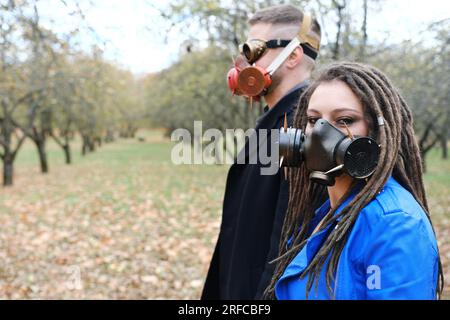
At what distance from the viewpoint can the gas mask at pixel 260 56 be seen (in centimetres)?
206

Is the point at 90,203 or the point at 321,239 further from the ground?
the point at 321,239

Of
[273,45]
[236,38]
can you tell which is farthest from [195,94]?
[273,45]

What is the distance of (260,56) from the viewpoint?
2.14 metres

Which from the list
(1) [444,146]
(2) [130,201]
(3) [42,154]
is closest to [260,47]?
(2) [130,201]

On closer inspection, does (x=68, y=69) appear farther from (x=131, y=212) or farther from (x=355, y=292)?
(x=355, y=292)

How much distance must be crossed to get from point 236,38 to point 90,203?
542 centimetres

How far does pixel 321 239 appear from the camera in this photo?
140cm

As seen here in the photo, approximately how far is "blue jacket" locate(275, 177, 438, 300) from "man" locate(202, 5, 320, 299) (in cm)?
57

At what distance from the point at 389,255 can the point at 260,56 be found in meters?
1.32

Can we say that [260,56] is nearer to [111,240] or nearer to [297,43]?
[297,43]

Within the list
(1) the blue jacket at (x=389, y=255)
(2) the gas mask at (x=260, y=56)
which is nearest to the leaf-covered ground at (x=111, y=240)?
(2) the gas mask at (x=260, y=56)

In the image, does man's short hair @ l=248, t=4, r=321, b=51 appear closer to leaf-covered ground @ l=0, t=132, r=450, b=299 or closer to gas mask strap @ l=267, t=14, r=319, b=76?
gas mask strap @ l=267, t=14, r=319, b=76

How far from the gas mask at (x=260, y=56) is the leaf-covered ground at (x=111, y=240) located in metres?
3.34

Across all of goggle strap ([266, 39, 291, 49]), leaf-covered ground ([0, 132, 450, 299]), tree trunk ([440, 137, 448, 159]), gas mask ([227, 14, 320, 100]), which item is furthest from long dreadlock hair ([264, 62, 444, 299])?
tree trunk ([440, 137, 448, 159])
